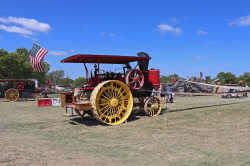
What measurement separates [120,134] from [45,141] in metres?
2.08

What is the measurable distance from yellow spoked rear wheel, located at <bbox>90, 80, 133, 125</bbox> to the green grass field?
18.4 inches

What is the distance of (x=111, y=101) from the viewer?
27.3 ft

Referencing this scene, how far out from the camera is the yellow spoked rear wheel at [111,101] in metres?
7.95

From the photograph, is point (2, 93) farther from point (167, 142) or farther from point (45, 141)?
point (167, 142)

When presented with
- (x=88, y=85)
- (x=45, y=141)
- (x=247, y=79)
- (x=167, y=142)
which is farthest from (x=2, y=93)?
(x=247, y=79)

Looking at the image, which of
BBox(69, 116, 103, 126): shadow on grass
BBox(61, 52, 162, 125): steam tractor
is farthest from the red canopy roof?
BBox(69, 116, 103, 126): shadow on grass

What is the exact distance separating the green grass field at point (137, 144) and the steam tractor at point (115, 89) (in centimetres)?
64

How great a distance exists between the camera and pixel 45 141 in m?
5.90

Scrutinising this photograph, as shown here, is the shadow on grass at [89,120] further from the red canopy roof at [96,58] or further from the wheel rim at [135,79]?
the red canopy roof at [96,58]

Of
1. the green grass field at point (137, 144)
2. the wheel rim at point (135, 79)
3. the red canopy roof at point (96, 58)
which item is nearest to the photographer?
the green grass field at point (137, 144)

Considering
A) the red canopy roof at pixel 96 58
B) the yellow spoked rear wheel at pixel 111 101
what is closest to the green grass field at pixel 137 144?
the yellow spoked rear wheel at pixel 111 101

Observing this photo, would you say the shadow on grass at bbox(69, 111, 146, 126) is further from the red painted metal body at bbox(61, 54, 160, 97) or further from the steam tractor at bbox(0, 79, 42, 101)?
the steam tractor at bbox(0, 79, 42, 101)

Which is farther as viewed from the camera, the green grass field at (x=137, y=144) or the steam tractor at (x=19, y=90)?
the steam tractor at (x=19, y=90)

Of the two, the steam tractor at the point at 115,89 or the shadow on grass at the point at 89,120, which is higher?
the steam tractor at the point at 115,89
